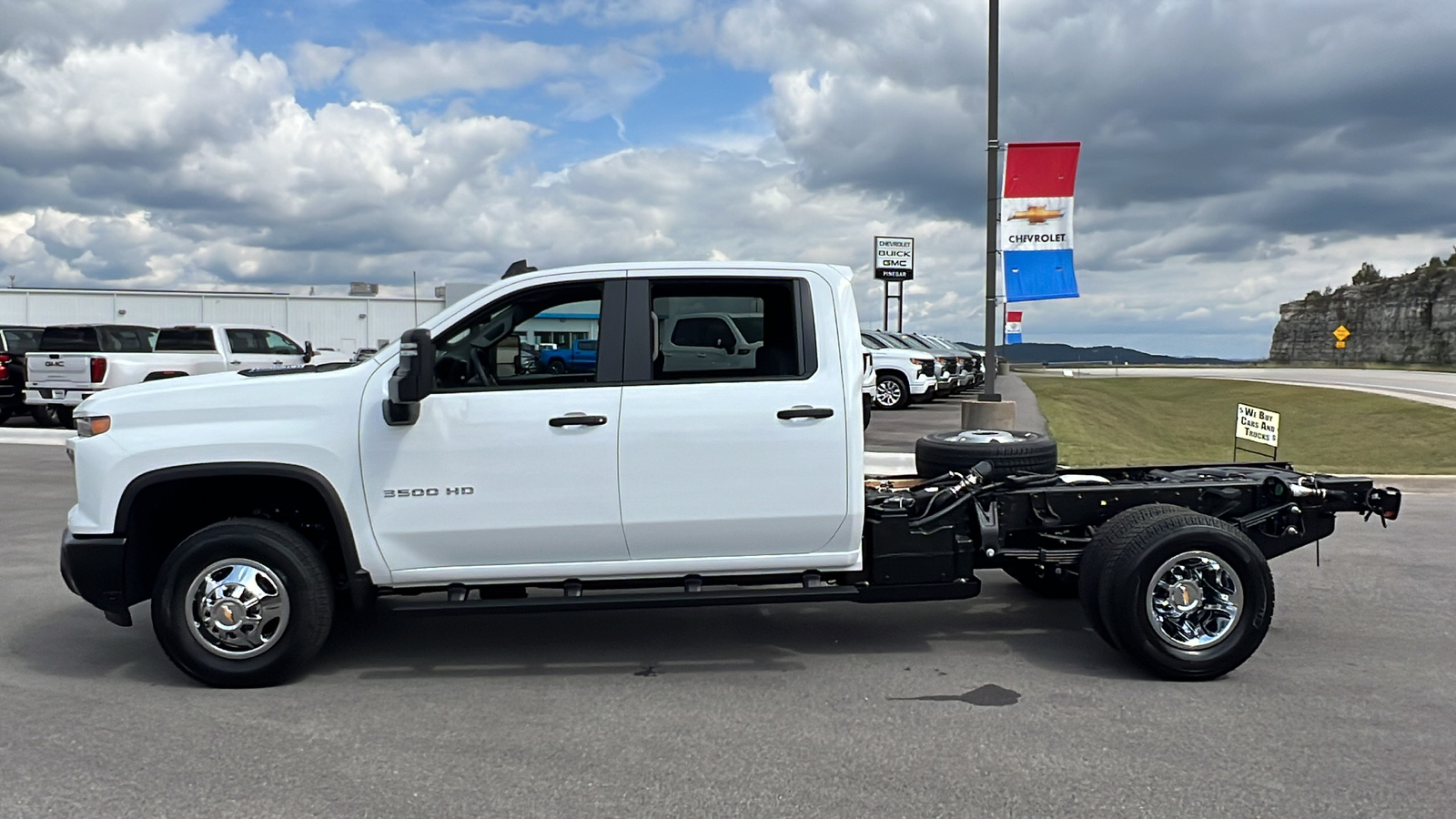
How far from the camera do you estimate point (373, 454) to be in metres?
5.12

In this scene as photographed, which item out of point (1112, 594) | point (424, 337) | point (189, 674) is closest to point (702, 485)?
point (424, 337)

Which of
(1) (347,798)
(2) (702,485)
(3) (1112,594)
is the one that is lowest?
(1) (347,798)

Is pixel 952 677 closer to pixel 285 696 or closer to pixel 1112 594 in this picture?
pixel 1112 594

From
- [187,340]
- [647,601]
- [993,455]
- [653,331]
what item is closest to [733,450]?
[653,331]

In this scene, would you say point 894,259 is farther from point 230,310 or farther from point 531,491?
point 531,491

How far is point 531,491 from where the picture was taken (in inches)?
202

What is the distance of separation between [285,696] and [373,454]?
1.18 meters

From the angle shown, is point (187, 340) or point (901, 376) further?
point (901, 376)

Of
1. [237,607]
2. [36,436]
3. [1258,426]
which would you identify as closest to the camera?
[237,607]

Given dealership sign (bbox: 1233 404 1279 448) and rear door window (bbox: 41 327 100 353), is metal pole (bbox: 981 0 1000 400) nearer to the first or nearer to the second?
dealership sign (bbox: 1233 404 1279 448)

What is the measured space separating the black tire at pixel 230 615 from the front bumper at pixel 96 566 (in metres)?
0.23

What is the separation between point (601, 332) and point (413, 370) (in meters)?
0.92

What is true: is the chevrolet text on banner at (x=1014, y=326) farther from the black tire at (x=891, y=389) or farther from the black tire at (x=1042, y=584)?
the black tire at (x=1042, y=584)

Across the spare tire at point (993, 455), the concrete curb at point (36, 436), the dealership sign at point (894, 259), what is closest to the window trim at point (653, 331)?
the spare tire at point (993, 455)
